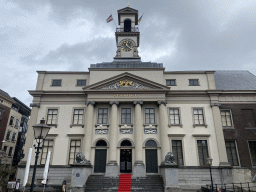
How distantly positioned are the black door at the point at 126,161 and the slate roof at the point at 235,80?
1496 centimetres

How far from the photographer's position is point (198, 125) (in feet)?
76.4

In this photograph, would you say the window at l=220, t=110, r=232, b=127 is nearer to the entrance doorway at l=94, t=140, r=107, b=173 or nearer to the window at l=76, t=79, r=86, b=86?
the entrance doorway at l=94, t=140, r=107, b=173

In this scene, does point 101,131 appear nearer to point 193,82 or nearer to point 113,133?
point 113,133

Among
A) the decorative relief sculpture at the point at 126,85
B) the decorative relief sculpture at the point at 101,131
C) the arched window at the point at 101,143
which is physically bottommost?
the arched window at the point at 101,143

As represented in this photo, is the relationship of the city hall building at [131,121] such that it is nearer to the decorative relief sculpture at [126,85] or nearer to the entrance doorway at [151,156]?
the entrance doorway at [151,156]

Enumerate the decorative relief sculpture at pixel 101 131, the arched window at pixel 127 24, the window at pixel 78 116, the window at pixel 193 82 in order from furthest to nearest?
1. the arched window at pixel 127 24
2. the window at pixel 193 82
3. the window at pixel 78 116
4. the decorative relief sculpture at pixel 101 131

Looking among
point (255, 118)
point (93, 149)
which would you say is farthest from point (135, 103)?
point (255, 118)

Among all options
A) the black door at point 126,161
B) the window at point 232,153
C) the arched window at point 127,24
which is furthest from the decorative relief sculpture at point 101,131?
the arched window at point 127,24

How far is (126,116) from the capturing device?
24.0 meters

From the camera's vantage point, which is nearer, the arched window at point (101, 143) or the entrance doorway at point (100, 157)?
the entrance doorway at point (100, 157)

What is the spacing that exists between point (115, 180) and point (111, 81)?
11.5 m

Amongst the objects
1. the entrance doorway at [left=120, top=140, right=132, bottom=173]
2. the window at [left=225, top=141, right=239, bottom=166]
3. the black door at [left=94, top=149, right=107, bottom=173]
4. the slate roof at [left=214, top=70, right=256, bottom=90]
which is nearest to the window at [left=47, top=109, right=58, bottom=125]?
the black door at [left=94, top=149, right=107, bottom=173]

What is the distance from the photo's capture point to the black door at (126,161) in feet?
72.6

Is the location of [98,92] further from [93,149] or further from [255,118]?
[255,118]
